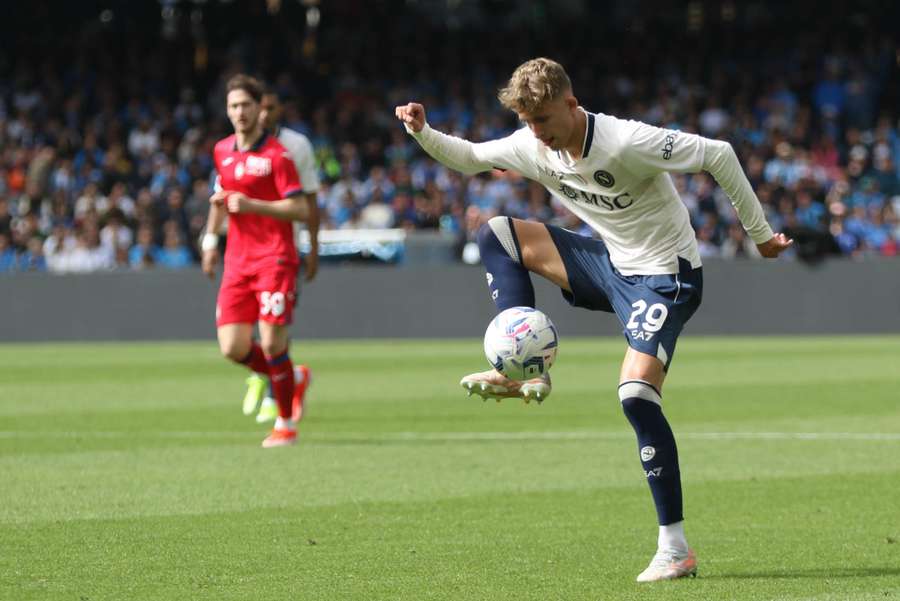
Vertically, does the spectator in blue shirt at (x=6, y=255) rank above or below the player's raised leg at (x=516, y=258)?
below

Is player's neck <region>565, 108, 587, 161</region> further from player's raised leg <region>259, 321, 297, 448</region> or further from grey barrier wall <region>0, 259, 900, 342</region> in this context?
grey barrier wall <region>0, 259, 900, 342</region>

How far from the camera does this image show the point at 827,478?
30.7 feet

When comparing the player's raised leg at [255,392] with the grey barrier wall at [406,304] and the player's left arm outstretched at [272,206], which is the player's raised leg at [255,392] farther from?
the grey barrier wall at [406,304]

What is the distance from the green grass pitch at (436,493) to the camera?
6.17 meters

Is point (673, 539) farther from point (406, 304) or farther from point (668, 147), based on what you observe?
point (406, 304)

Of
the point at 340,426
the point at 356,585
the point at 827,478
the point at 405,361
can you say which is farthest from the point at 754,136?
the point at 356,585

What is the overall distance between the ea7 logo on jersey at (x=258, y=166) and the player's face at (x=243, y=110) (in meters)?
0.23

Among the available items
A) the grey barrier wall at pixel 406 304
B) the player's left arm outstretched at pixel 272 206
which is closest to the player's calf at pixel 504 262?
the player's left arm outstretched at pixel 272 206

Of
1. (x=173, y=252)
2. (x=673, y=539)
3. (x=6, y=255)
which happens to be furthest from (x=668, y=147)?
(x=6, y=255)

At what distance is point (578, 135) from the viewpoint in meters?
6.62

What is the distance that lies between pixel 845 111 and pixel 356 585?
87.0 feet

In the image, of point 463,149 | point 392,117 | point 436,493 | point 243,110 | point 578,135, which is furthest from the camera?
point 392,117

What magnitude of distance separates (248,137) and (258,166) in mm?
209

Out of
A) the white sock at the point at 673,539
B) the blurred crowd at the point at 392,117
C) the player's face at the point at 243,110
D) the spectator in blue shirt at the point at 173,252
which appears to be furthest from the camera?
the blurred crowd at the point at 392,117
